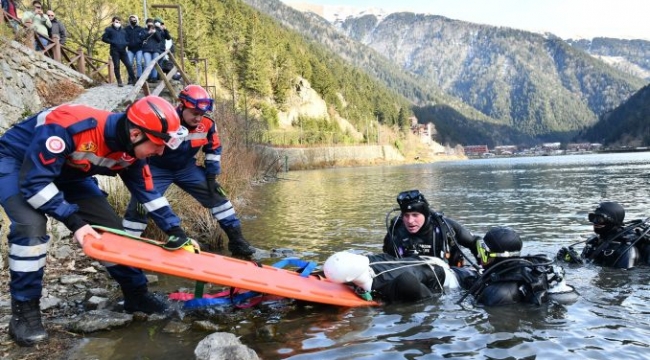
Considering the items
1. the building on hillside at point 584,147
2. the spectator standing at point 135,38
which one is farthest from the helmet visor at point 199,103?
the building on hillside at point 584,147

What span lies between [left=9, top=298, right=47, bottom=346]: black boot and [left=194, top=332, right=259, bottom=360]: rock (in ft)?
4.67

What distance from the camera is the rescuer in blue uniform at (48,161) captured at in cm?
398

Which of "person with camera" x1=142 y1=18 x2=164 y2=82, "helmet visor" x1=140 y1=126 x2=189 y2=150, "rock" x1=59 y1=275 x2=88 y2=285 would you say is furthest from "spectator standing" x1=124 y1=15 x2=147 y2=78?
"helmet visor" x1=140 y1=126 x2=189 y2=150

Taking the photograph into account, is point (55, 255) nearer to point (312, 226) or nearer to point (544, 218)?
point (312, 226)

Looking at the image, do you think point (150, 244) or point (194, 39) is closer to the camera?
point (150, 244)

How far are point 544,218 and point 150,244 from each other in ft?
38.2

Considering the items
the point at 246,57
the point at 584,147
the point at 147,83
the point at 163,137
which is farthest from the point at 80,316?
the point at 584,147

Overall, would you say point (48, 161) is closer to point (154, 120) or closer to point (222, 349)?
point (154, 120)

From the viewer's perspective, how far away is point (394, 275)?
18.9ft

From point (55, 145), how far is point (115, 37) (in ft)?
40.4

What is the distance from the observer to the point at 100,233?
4613 millimetres

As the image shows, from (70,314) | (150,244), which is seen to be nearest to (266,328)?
(150,244)

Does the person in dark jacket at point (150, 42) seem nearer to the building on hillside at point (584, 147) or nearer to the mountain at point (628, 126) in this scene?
the mountain at point (628, 126)

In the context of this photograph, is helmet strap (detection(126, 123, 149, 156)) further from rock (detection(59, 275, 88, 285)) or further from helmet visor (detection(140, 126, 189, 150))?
rock (detection(59, 275, 88, 285))
